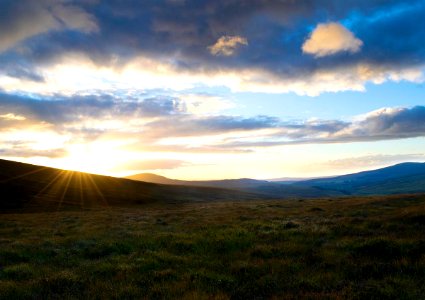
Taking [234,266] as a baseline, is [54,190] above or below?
below

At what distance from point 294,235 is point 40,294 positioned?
12.7 metres

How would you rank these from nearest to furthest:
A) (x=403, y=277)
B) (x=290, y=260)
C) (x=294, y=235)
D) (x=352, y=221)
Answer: (x=403, y=277), (x=290, y=260), (x=294, y=235), (x=352, y=221)

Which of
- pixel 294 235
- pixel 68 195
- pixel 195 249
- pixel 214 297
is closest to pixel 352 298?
pixel 214 297

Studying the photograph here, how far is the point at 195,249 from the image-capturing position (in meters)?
16.5

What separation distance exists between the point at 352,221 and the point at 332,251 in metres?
9.55

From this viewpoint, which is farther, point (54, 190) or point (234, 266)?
point (54, 190)

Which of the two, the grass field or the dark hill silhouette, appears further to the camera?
the dark hill silhouette

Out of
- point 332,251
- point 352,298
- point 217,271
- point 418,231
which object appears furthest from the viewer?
point 418,231

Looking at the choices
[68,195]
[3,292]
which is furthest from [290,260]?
[68,195]

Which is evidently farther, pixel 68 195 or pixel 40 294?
pixel 68 195

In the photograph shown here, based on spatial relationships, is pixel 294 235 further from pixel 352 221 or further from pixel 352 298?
pixel 352 298

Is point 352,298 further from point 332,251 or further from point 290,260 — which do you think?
point 332,251

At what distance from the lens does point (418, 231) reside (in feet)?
53.8

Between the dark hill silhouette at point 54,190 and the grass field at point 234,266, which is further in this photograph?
the dark hill silhouette at point 54,190
